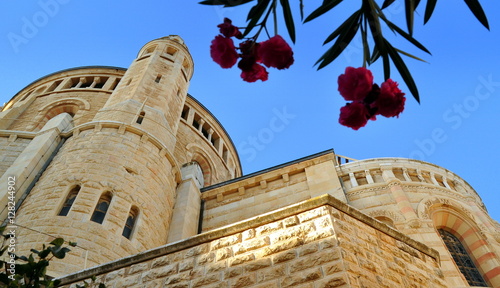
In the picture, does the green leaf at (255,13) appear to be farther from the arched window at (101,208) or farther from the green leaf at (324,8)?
the arched window at (101,208)

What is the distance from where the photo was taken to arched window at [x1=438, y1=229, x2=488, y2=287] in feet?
34.6

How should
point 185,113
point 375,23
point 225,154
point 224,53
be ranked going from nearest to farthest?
1. point 224,53
2. point 375,23
3. point 185,113
4. point 225,154

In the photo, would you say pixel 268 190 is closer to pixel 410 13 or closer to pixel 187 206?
pixel 187 206

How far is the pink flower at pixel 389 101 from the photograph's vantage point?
2.52m

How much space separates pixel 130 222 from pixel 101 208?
840mm

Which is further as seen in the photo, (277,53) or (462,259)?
(462,259)

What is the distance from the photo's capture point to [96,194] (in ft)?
34.8

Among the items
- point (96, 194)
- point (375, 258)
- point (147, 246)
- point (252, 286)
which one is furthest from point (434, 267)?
point (96, 194)

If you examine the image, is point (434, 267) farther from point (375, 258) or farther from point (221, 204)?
point (221, 204)

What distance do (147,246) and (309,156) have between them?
6.80m

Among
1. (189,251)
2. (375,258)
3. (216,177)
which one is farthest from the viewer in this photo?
(216,177)

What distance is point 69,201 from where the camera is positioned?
1052cm

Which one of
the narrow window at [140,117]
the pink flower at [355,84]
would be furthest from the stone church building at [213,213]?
the pink flower at [355,84]

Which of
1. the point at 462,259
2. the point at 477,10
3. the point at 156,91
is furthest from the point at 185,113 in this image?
the point at 477,10
